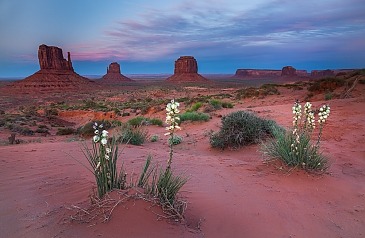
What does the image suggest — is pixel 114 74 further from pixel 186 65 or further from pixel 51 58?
pixel 51 58

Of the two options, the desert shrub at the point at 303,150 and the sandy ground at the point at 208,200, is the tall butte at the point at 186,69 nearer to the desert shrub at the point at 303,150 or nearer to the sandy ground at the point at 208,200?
the sandy ground at the point at 208,200

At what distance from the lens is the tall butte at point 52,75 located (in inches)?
3009

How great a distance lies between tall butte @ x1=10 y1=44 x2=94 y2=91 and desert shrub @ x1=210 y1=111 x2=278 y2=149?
244 ft

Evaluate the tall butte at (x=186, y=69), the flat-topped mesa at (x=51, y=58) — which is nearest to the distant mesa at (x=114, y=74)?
the tall butte at (x=186, y=69)

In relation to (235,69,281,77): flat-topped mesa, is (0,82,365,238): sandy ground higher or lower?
lower

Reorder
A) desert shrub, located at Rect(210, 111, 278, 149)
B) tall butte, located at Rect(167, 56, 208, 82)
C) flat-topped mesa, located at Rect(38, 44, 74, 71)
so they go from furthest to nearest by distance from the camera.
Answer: tall butte, located at Rect(167, 56, 208, 82), flat-topped mesa, located at Rect(38, 44, 74, 71), desert shrub, located at Rect(210, 111, 278, 149)

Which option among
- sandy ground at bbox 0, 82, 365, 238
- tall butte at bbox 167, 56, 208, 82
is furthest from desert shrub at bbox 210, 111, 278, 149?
tall butte at bbox 167, 56, 208, 82

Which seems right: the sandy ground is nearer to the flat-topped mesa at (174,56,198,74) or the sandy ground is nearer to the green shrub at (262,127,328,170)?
the green shrub at (262,127,328,170)

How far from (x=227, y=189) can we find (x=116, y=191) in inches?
83.3

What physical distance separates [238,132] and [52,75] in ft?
292

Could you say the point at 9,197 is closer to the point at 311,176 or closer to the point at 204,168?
the point at 204,168

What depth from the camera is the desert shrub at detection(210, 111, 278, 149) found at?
8.77 m

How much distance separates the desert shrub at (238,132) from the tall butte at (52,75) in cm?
7443

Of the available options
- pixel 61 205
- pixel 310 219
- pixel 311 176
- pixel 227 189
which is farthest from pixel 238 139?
pixel 61 205
